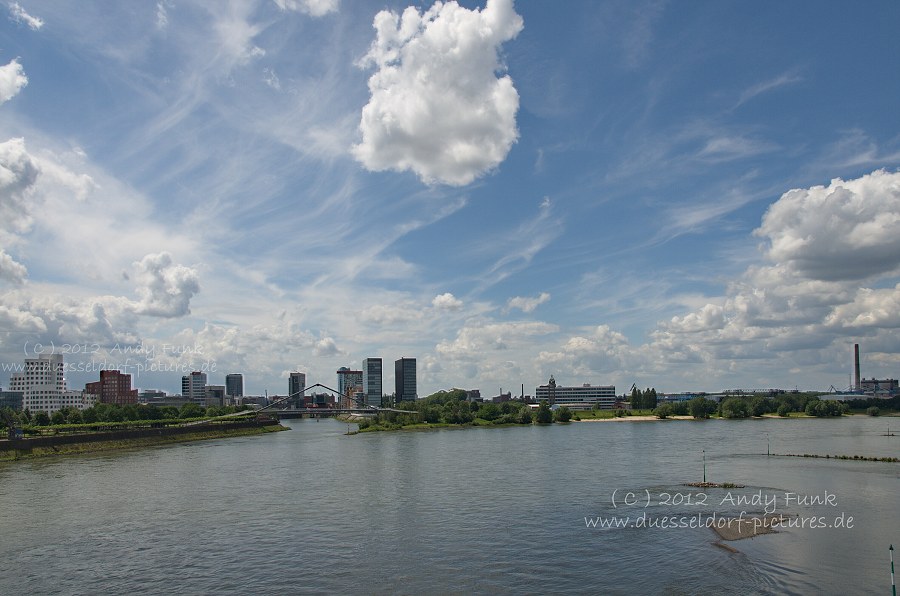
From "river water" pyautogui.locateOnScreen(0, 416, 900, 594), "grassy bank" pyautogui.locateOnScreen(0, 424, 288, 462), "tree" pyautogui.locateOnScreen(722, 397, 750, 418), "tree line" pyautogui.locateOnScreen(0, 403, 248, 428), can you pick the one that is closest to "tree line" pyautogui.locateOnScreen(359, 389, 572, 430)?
"grassy bank" pyautogui.locateOnScreen(0, 424, 288, 462)

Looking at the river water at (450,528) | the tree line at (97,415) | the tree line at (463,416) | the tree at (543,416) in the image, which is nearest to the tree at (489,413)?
the tree line at (463,416)

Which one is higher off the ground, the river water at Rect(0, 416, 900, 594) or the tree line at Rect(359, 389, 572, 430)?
the river water at Rect(0, 416, 900, 594)

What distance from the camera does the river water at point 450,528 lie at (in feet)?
95.6

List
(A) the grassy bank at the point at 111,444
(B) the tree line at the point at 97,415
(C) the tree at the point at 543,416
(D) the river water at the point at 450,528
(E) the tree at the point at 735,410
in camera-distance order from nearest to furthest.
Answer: (D) the river water at the point at 450,528
(A) the grassy bank at the point at 111,444
(B) the tree line at the point at 97,415
(C) the tree at the point at 543,416
(E) the tree at the point at 735,410

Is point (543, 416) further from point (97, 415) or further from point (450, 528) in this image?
point (450, 528)

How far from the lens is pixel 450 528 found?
1559 inches

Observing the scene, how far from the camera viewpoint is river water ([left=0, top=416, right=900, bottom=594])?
29141 millimetres

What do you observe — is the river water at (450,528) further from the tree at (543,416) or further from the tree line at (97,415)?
the tree at (543,416)

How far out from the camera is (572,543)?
35094 millimetres

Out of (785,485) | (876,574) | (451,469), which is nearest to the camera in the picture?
(876,574)

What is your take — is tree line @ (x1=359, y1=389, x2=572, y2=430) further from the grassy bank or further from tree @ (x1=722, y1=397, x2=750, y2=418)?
tree @ (x1=722, y1=397, x2=750, y2=418)

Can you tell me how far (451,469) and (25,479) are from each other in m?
46.2

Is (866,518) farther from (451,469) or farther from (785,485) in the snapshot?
(451,469)

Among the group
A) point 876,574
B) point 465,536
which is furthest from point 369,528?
point 876,574
